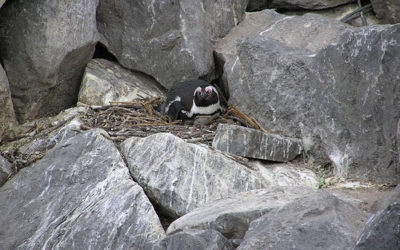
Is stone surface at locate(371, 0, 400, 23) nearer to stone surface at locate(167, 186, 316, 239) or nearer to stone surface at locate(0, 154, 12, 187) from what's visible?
stone surface at locate(167, 186, 316, 239)

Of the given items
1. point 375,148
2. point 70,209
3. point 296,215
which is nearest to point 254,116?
point 375,148

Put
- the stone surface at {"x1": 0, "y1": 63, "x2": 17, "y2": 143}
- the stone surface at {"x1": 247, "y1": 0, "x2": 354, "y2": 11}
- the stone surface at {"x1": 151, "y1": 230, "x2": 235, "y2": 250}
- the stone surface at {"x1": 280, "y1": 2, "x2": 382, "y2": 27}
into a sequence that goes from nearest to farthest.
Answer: the stone surface at {"x1": 151, "y1": 230, "x2": 235, "y2": 250} < the stone surface at {"x1": 0, "y1": 63, "x2": 17, "y2": 143} < the stone surface at {"x1": 280, "y1": 2, "x2": 382, "y2": 27} < the stone surface at {"x1": 247, "y1": 0, "x2": 354, "y2": 11}

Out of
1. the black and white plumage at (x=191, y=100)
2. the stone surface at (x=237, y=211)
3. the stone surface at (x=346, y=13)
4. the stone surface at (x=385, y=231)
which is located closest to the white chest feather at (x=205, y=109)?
the black and white plumage at (x=191, y=100)

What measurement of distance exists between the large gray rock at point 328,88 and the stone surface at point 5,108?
2.09 metres

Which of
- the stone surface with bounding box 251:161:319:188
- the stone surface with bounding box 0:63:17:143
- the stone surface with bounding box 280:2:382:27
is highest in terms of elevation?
the stone surface with bounding box 0:63:17:143

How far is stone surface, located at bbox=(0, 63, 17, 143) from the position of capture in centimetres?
682

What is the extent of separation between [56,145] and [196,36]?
211cm

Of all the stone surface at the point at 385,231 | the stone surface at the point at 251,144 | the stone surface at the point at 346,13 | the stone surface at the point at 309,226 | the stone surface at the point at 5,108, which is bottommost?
the stone surface at the point at 251,144

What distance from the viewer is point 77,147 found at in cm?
634

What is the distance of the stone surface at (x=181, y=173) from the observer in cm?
587

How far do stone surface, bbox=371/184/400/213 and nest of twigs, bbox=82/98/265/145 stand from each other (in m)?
2.01

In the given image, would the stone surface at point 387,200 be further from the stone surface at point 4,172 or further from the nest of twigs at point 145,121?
the stone surface at point 4,172

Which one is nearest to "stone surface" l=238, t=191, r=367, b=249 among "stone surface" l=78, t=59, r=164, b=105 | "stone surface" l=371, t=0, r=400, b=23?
"stone surface" l=78, t=59, r=164, b=105

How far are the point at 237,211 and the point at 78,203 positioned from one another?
5.05 ft
